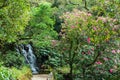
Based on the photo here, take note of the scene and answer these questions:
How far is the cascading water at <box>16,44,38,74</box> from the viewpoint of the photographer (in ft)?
73.5

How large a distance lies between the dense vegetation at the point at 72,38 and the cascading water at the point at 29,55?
2.42 feet

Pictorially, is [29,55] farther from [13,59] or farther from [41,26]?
[41,26]

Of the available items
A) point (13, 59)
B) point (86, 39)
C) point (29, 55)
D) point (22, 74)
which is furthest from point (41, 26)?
point (29, 55)

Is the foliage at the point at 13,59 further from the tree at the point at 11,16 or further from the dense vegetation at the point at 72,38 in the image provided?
the tree at the point at 11,16

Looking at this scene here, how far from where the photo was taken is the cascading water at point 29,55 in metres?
22.4

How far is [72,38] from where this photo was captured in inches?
656

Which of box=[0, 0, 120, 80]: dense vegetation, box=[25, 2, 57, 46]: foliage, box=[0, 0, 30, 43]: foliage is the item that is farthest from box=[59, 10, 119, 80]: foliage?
box=[0, 0, 30, 43]: foliage

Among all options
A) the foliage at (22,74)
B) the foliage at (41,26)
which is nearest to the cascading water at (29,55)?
the foliage at (41,26)

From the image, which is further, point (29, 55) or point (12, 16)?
point (29, 55)

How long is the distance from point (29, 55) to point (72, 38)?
292 inches

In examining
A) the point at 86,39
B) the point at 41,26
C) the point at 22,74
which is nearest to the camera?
the point at 86,39

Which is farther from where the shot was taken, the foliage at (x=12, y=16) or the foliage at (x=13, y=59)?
the foliage at (x=13, y=59)

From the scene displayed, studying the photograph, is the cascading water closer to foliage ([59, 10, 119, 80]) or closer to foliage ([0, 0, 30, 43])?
foliage ([59, 10, 119, 80])

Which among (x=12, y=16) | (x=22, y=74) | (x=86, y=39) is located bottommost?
(x=22, y=74)
